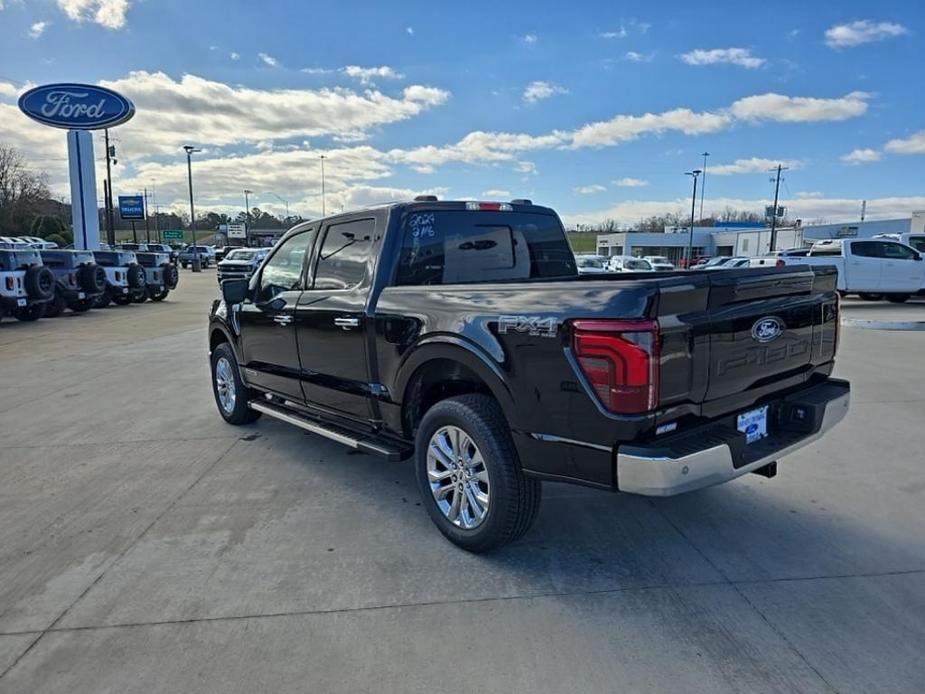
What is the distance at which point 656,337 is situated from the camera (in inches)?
103

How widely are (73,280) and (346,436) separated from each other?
53.2 ft

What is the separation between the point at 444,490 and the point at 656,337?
5.07 ft

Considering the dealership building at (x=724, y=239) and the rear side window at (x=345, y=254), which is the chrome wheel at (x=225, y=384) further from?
the dealership building at (x=724, y=239)

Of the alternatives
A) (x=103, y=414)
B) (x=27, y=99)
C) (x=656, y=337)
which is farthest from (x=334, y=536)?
Result: (x=27, y=99)

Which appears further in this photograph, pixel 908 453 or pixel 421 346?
pixel 908 453

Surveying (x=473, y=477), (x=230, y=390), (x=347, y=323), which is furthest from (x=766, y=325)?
(x=230, y=390)

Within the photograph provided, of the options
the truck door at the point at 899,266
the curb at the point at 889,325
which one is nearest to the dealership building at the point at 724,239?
the truck door at the point at 899,266

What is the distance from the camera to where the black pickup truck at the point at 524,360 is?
2.70 meters

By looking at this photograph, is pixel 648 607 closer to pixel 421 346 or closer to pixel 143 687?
pixel 421 346

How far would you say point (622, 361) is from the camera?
2629 mm

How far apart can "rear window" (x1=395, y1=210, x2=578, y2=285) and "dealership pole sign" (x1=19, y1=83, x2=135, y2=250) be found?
85.7 ft

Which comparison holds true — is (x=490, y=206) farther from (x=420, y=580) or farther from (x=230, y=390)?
(x=230, y=390)

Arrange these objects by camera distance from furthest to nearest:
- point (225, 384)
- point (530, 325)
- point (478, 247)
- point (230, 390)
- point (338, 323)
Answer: point (225, 384) < point (230, 390) < point (478, 247) < point (338, 323) < point (530, 325)

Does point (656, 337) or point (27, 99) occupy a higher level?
point (27, 99)
